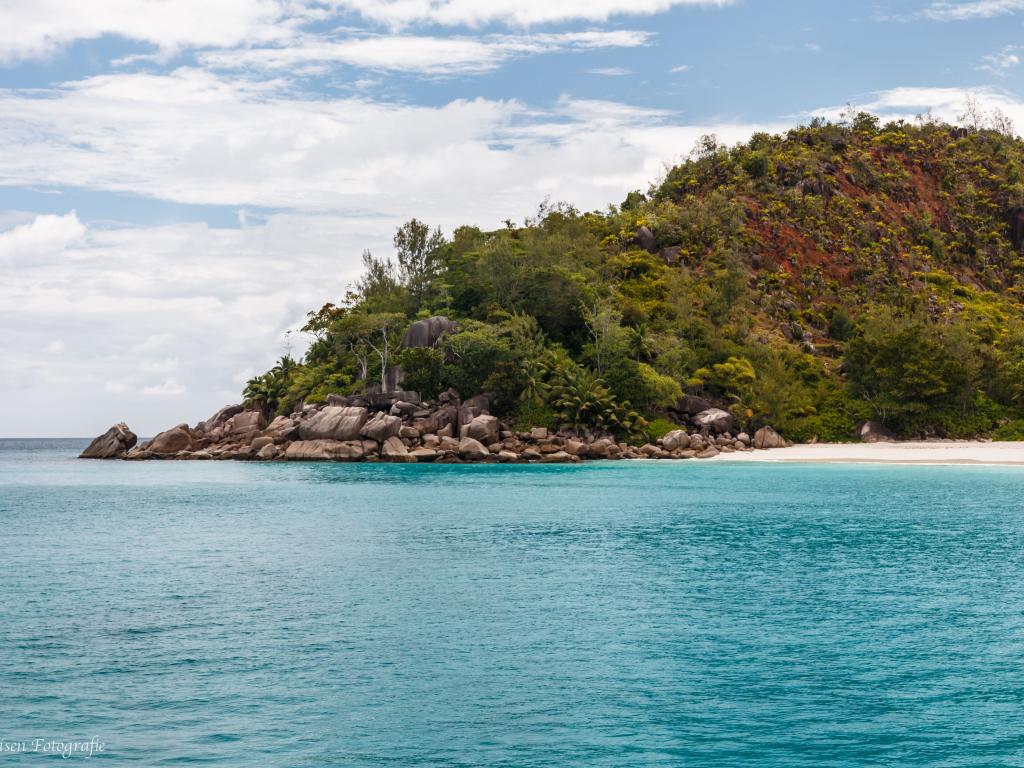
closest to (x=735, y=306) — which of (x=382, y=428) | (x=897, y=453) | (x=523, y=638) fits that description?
(x=897, y=453)

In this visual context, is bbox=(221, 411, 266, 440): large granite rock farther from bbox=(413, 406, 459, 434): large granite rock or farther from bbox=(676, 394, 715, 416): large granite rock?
bbox=(676, 394, 715, 416): large granite rock

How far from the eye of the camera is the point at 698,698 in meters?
15.6

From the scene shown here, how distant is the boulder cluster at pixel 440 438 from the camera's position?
80.4 metres

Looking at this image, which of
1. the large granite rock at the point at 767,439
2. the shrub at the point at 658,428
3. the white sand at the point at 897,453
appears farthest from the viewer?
the large granite rock at the point at 767,439

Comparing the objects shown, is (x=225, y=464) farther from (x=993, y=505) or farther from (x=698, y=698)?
(x=698, y=698)

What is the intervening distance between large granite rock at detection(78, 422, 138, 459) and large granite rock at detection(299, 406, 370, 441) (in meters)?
27.7

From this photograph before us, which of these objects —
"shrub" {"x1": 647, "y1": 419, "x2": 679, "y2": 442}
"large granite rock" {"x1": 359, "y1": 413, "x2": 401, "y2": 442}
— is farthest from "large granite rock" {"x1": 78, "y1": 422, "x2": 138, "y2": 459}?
"shrub" {"x1": 647, "y1": 419, "x2": 679, "y2": 442}

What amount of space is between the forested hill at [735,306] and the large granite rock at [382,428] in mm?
4990

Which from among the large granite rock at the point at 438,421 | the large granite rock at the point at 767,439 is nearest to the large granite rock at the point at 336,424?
the large granite rock at the point at 438,421

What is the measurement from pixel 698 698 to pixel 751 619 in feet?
20.1

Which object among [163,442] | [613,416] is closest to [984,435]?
[613,416]

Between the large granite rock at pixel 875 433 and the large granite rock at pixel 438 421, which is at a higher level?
the large granite rock at pixel 438 421

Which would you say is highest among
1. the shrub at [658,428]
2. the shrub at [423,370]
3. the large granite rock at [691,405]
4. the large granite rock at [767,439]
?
the shrub at [423,370]

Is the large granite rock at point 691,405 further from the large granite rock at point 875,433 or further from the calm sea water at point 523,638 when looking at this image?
the calm sea water at point 523,638
